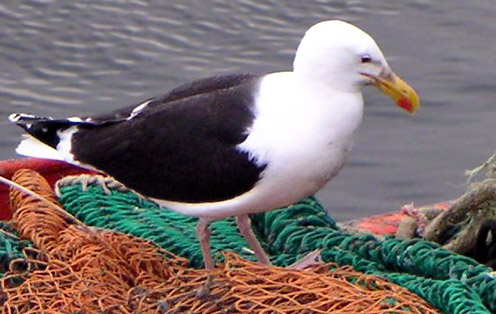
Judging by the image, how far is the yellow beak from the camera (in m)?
4.43

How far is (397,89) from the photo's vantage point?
14.6ft

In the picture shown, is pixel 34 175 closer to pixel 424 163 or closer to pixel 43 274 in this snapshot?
pixel 43 274

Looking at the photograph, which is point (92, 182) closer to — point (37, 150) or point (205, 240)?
point (37, 150)

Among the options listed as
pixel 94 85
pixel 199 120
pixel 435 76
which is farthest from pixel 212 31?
pixel 199 120

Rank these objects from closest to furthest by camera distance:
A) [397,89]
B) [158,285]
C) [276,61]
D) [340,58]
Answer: [158,285]
[340,58]
[397,89]
[276,61]

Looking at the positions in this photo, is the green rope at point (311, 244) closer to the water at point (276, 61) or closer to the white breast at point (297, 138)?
the white breast at point (297, 138)

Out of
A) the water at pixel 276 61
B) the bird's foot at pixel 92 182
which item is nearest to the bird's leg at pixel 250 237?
the bird's foot at pixel 92 182

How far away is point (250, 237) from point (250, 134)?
479 mm

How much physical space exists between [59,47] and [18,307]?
18.9 ft

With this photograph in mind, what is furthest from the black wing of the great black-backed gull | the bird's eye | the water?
the water

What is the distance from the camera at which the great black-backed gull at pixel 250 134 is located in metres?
4.33

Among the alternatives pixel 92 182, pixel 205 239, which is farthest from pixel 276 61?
pixel 205 239

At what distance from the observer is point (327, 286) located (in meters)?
4.03

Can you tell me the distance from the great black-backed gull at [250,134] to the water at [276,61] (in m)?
3.63
